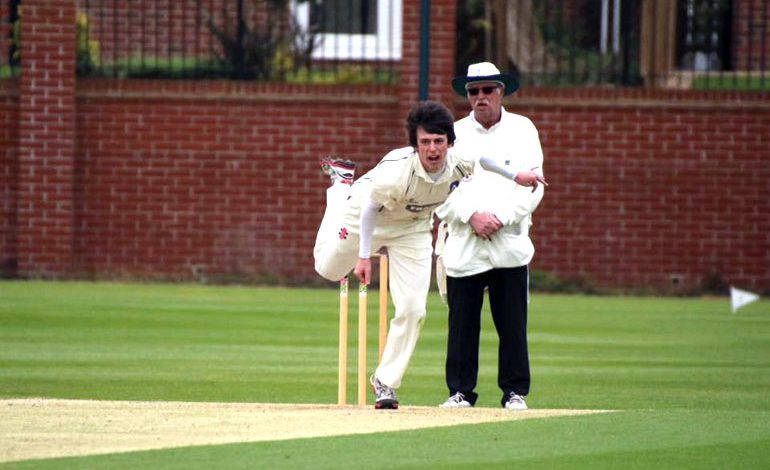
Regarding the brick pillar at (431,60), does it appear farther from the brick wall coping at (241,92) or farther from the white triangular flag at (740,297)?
the white triangular flag at (740,297)

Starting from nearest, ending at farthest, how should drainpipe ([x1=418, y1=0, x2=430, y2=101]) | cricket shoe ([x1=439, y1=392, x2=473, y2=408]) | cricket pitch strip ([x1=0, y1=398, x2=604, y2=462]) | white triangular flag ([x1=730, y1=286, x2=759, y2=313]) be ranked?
cricket pitch strip ([x1=0, y1=398, x2=604, y2=462]) → cricket shoe ([x1=439, y1=392, x2=473, y2=408]) → white triangular flag ([x1=730, y1=286, x2=759, y2=313]) → drainpipe ([x1=418, y1=0, x2=430, y2=101])

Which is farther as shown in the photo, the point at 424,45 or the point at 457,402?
the point at 424,45

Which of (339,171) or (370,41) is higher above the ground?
(370,41)

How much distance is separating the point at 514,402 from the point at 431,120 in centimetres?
182

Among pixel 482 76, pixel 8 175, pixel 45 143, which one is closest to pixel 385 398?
pixel 482 76

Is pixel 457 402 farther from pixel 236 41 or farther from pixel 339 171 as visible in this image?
pixel 236 41

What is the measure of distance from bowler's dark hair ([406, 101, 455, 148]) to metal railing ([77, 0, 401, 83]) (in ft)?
38.0

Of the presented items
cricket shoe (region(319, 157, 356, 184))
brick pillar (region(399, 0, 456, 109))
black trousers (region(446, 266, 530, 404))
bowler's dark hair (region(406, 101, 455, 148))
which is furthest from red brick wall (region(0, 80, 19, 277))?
bowler's dark hair (region(406, 101, 455, 148))

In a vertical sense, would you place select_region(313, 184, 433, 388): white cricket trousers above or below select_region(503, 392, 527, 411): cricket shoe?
above

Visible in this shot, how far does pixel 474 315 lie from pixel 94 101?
1170cm

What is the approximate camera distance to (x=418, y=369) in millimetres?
13117

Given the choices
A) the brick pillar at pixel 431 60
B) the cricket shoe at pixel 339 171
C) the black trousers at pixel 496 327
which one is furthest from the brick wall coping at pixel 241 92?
the black trousers at pixel 496 327

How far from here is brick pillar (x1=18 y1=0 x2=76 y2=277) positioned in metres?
20.6

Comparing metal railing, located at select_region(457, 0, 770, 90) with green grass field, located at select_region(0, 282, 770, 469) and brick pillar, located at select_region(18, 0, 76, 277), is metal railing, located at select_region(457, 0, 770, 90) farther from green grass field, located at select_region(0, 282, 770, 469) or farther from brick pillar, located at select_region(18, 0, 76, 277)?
brick pillar, located at select_region(18, 0, 76, 277)
